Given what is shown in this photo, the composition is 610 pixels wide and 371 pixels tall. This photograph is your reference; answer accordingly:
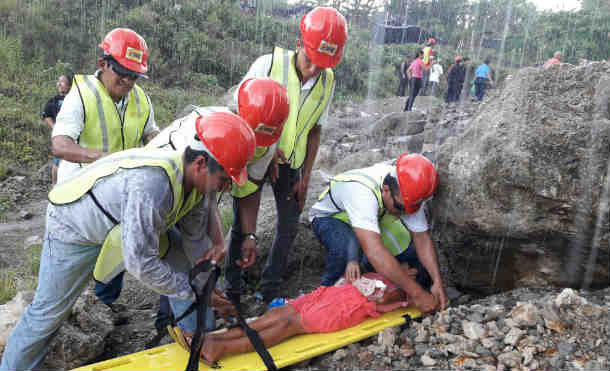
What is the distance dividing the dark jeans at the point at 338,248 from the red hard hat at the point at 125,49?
6.08 ft

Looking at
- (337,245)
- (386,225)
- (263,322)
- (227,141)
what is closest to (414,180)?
(386,225)

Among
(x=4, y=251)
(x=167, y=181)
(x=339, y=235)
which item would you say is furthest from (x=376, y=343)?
(x=4, y=251)

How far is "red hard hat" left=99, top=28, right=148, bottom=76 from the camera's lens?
333 centimetres

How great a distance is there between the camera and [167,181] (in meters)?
2.26

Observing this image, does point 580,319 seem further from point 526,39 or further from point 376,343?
point 526,39

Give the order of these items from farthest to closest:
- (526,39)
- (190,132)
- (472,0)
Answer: (472,0)
(526,39)
(190,132)

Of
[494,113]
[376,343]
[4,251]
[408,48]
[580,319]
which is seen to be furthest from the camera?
[408,48]

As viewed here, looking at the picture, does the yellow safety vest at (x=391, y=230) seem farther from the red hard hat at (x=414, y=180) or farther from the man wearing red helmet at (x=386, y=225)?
the red hard hat at (x=414, y=180)

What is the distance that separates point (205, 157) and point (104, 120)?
4.42ft

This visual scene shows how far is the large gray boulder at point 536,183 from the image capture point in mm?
3336

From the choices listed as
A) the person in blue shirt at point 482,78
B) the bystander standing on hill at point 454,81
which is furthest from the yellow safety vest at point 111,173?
the bystander standing on hill at point 454,81

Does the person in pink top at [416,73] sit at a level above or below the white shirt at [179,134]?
above

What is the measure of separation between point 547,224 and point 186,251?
8.30ft

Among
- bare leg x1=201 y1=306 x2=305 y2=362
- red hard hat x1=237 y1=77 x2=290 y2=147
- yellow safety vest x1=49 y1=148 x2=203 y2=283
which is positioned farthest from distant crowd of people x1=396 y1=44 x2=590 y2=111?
yellow safety vest x1=49 y1=148 x2=203 y2=283
